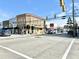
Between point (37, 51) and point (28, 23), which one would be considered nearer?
point (37, 51)

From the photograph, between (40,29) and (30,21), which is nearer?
(30,21)

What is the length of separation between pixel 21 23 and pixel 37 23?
852cm

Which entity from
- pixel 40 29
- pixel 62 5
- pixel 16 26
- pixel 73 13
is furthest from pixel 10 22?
pixel 62 5

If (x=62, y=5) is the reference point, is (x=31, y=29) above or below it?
below

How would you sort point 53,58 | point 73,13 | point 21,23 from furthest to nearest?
point 21,23 → point 73,13 → point 53,58

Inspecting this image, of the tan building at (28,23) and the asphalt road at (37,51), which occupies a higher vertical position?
the tan building at (28,23)

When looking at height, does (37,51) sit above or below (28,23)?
below

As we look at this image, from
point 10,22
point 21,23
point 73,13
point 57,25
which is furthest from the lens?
point 57,25

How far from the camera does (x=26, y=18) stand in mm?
93625

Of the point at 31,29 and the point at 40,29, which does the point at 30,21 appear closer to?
the point at 31,29

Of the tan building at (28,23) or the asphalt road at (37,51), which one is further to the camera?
the tan building at (28,23)

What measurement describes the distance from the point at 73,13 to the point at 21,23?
30.3 metres

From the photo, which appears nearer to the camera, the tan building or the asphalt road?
the asphalt road

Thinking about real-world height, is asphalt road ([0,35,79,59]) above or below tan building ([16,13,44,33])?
below
